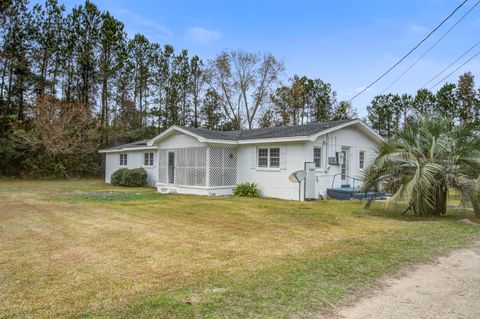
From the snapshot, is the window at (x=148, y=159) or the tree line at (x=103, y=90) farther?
the tree line at (x=103, y=90)

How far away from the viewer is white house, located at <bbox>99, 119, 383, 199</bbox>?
1355cm

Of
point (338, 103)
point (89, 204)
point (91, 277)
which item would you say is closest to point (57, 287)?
point (91, 277)

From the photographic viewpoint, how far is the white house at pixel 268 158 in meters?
13.6

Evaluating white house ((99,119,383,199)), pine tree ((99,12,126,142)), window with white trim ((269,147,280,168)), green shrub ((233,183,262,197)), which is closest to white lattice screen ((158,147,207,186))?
white house ((99,119,383,199))

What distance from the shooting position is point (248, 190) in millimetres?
14672

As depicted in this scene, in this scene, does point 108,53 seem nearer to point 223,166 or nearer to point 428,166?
point 223,166

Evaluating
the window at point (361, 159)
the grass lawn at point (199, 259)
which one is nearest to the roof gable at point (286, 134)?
the window at point (361, 159)

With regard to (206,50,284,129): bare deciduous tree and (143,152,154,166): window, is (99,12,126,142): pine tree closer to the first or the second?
(143,152,154,166): window

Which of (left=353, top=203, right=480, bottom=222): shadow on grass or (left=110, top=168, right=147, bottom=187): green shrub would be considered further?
(left=110, top=168, right=147, bottom=187): green shrub

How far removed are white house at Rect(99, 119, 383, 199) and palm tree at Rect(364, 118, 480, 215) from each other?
382 cm

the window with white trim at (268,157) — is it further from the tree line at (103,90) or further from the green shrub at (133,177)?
the tree line at (103,90)

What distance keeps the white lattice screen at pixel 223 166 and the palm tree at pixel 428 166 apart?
7155 millimetres

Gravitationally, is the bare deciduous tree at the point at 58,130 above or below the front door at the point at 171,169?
above

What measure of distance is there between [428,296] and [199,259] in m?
2.92
